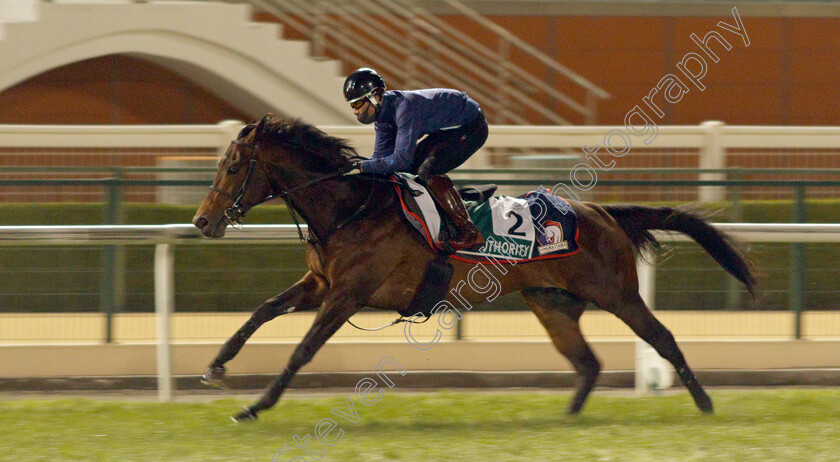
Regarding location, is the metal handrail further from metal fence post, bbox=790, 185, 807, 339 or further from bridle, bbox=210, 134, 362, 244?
bridle, bbox=210, 134, 362, 244

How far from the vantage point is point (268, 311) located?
5.45 metres

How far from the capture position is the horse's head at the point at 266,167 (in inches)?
207

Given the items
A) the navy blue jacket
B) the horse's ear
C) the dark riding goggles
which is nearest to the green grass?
the navy blue jacket

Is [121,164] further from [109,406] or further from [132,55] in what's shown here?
[109,406]

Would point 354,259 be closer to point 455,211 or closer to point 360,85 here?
point 455,211

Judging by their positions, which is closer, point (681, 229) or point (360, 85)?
point (360, 85)

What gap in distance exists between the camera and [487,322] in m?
7.12

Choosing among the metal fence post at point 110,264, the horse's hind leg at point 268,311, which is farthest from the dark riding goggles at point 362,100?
the metal fence post at point 110,264

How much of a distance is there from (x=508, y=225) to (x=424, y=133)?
2.18 feet

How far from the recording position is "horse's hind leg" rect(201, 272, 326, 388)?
5.37m

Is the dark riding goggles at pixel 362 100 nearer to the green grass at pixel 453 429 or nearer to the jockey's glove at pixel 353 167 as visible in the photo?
the jockey's glove at pixel 353 167

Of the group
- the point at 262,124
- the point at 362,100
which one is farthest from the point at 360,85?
the point at 262,124

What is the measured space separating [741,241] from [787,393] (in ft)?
3.08

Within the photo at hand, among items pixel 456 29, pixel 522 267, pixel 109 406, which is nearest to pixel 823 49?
pixel 456 29
